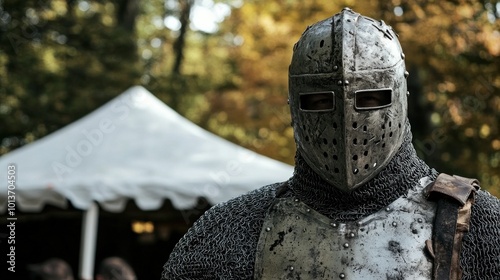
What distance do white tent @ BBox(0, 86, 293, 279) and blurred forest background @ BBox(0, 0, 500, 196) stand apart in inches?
134

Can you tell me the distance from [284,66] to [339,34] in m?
11.7

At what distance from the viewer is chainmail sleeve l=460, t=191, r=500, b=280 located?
380 centimetres

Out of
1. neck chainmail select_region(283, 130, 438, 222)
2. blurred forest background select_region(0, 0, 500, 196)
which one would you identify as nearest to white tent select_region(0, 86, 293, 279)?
blurred forest background select_region(0, 0, 500, 196)

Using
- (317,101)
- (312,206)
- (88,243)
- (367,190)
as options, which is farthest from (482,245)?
(88,243)

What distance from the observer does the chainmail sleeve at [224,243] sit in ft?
13.6

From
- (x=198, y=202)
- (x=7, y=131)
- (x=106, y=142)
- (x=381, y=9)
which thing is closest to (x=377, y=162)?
(x=198, y=202)

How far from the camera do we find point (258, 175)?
31.9 feet

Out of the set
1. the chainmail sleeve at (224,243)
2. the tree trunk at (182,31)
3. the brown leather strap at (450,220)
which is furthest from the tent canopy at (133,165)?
the tree trunk at (182,31)

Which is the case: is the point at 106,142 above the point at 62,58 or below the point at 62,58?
above

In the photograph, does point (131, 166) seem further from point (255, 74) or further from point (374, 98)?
point (255, 74)

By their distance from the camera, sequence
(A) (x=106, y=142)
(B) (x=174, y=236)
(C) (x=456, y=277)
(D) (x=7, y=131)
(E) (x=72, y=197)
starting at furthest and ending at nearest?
(D) (x=7, y=131)
(B) (x=174, y=236)
(A) (x=106, y=142)
(E) (x=72, y=197)
(C) (x=456, y=277)

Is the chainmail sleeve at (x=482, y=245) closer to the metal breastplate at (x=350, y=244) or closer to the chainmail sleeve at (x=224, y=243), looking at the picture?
the metal breastplate at (x=350, y=244)

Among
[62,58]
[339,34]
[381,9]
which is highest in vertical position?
[339,34]

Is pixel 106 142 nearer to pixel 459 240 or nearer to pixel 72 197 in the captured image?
pixel 72 197
